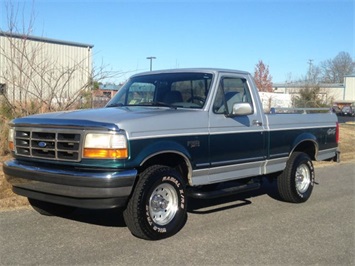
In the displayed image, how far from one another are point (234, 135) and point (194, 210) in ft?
4.50

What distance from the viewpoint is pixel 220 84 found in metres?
6.38

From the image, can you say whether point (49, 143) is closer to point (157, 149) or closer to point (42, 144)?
point (42, 144)

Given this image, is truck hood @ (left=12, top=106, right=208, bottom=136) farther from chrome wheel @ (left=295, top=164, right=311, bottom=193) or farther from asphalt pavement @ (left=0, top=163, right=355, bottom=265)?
chrome wheel @ (left=295, top=164, right=311, bottom=193)

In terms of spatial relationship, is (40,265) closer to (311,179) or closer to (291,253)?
(291,253)

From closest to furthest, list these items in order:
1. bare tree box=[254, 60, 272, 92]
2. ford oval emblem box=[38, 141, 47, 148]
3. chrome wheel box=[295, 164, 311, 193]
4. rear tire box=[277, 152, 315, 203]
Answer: ford oval emblem box=[38, 141, 47, 148], rear tire box=[277, 152, 315, 203], chrome wheel box=[295, 164, 311, 193], bare tree box=[254, 60, 272, 92]

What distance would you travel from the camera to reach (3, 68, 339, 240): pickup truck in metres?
4.82

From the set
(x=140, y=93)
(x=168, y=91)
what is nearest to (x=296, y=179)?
(x=168, y=91)

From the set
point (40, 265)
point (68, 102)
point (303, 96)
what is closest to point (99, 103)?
point (68, 102)

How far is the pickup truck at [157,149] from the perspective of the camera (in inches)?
190

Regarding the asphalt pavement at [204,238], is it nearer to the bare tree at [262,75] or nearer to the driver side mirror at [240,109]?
the driver side mirror at [240,109]

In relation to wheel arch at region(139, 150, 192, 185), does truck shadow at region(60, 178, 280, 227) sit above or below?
below

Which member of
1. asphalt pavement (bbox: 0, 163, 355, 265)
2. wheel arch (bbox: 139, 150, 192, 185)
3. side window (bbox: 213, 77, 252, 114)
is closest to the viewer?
asphalt pavement (bbox: 0, 163, 355, 265)

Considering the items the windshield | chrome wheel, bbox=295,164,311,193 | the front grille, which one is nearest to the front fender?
the front grille

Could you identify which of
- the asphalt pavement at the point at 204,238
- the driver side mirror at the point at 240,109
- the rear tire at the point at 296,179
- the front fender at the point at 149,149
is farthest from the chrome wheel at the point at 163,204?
the rear tire at the point at 296,179
